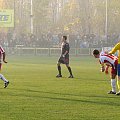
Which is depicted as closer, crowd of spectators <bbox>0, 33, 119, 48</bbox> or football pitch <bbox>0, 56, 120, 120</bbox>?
football pitch <bbox>0, 56, 120, 120</bbox>

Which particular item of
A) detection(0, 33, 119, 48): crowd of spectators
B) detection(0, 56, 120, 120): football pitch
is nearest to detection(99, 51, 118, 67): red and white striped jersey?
detection(0, 56, 120, 120): football pitch

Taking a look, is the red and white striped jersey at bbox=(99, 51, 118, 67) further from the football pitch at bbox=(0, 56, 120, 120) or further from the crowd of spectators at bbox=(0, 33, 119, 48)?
the crowd of spectators at bbox=(0, 33, 119, 48)

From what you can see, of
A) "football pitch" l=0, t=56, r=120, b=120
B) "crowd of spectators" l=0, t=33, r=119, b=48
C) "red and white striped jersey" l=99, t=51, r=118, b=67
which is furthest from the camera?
"crowd of spectators" l=0, t=33, r=119, b=48

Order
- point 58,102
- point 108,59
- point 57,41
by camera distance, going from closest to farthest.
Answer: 1. point 58,102
2. point 108,59
3. point 57,41

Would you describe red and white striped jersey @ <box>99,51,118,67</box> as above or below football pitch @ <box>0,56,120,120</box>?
above

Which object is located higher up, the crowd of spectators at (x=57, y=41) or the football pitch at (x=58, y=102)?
the football pitch at (x=58, y=102)

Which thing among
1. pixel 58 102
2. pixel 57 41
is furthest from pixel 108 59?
pixel 57 41

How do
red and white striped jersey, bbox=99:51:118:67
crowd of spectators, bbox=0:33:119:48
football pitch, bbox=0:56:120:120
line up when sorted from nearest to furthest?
1. football pitch, bbox=0:56:120:120
2. red and white striped jersey, bbox=99:51:118:67
3. crowd of spectators, bbox=0:33:119:48

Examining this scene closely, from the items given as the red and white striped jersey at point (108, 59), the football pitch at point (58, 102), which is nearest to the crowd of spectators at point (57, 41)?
the football pitch at point (58, 102)

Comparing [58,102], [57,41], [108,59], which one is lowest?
[57,41]

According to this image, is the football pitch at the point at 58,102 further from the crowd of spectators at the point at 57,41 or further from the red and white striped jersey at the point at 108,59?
the crowd of spectators at the point at 57,41

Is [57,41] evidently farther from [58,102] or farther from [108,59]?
[58,102]

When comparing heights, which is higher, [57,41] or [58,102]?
[58,102]

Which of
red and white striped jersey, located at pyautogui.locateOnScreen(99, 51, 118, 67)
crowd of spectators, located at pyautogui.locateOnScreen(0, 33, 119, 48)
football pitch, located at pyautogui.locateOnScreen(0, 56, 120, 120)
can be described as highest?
red and white striped jersey, located at pyautogui.locateOnScreen(99, 51, 118, 67)
